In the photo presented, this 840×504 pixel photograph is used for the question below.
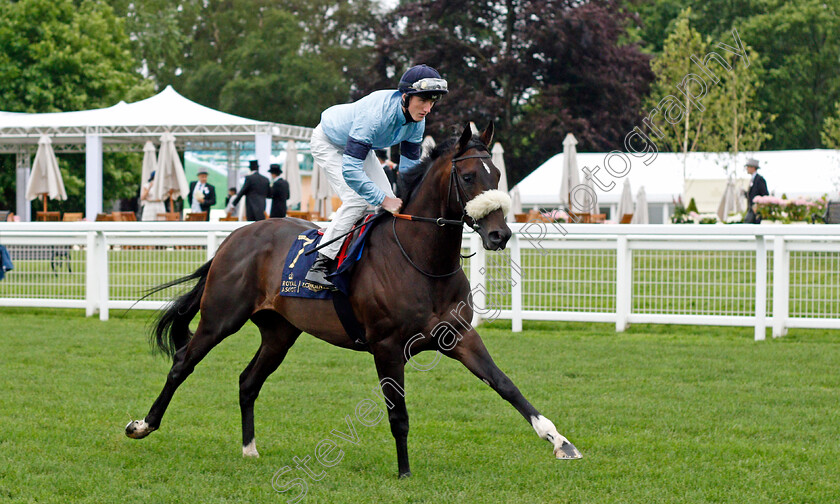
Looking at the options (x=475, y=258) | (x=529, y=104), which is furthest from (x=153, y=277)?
(x=529, y=104)

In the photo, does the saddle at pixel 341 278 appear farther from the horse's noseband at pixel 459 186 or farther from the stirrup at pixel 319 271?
the horse's noseband at pixel 459 186

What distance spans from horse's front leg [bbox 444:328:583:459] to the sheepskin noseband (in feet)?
2.22

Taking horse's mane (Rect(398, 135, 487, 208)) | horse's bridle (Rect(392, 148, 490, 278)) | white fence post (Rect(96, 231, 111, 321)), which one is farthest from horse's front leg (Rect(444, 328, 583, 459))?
white fence post (Rect(96, 231, 111, 321))

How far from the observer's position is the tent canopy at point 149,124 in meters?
23.5

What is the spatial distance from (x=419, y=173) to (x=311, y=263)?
84 centimetres

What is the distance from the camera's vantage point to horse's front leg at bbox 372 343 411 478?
4898mm

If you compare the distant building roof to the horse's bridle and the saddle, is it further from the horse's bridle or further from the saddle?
the horse's bridle

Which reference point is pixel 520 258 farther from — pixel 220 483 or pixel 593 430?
pixel 220 483

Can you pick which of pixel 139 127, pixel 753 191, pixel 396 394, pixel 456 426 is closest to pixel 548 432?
pixel 396 394

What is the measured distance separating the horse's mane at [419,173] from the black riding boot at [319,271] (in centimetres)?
53

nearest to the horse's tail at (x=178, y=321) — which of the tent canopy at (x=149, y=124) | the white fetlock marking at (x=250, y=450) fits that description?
the white fetlock marking at (x=250, y=450)

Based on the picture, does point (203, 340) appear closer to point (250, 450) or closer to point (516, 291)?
point (250, 450)

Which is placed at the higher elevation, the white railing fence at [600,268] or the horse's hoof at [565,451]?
the white railing fence at [600,268]

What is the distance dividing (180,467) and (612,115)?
3013cm
